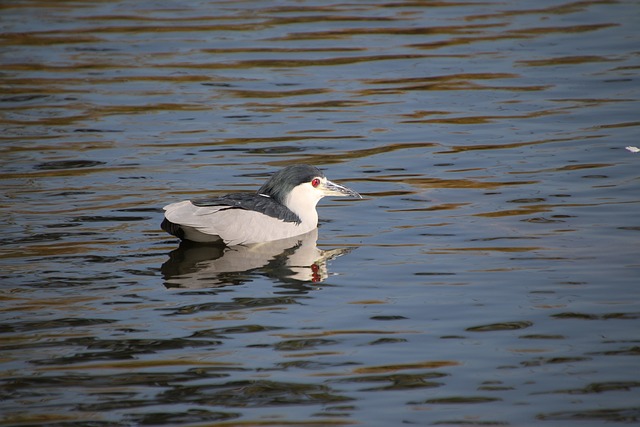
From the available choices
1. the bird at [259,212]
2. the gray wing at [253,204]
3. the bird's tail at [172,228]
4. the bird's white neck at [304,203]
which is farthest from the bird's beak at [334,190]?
the bird's tail at [172,228]

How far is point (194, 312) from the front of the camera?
311 inches

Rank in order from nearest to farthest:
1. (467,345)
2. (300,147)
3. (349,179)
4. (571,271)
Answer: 1. (467,345)
2. (571,271)
3. (349,179)
4. (300,147)

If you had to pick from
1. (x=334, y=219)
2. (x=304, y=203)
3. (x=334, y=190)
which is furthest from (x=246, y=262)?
(x=334, y=219)

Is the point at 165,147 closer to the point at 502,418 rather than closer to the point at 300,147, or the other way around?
the point at 300,147

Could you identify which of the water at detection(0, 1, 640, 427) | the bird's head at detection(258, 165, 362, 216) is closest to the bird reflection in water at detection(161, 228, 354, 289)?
the water at detection(0, 1, 640, 427)

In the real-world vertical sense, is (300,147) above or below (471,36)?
below

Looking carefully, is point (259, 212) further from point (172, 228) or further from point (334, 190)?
point (334, 190)

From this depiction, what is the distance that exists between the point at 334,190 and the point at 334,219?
38 cm

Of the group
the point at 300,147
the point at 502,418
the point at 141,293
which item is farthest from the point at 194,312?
the point at 300,147

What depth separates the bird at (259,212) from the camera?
9.54 meters

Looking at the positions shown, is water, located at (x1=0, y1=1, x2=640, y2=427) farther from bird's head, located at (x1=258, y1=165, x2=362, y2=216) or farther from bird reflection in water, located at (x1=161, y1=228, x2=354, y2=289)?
bird's head, located at (x1=258, y1=165, x2=362, y2=216)

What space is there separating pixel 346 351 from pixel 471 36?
11.8m

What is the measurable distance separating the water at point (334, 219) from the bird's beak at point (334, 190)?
296 mm

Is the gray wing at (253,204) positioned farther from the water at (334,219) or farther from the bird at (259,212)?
the water at (334,219)
